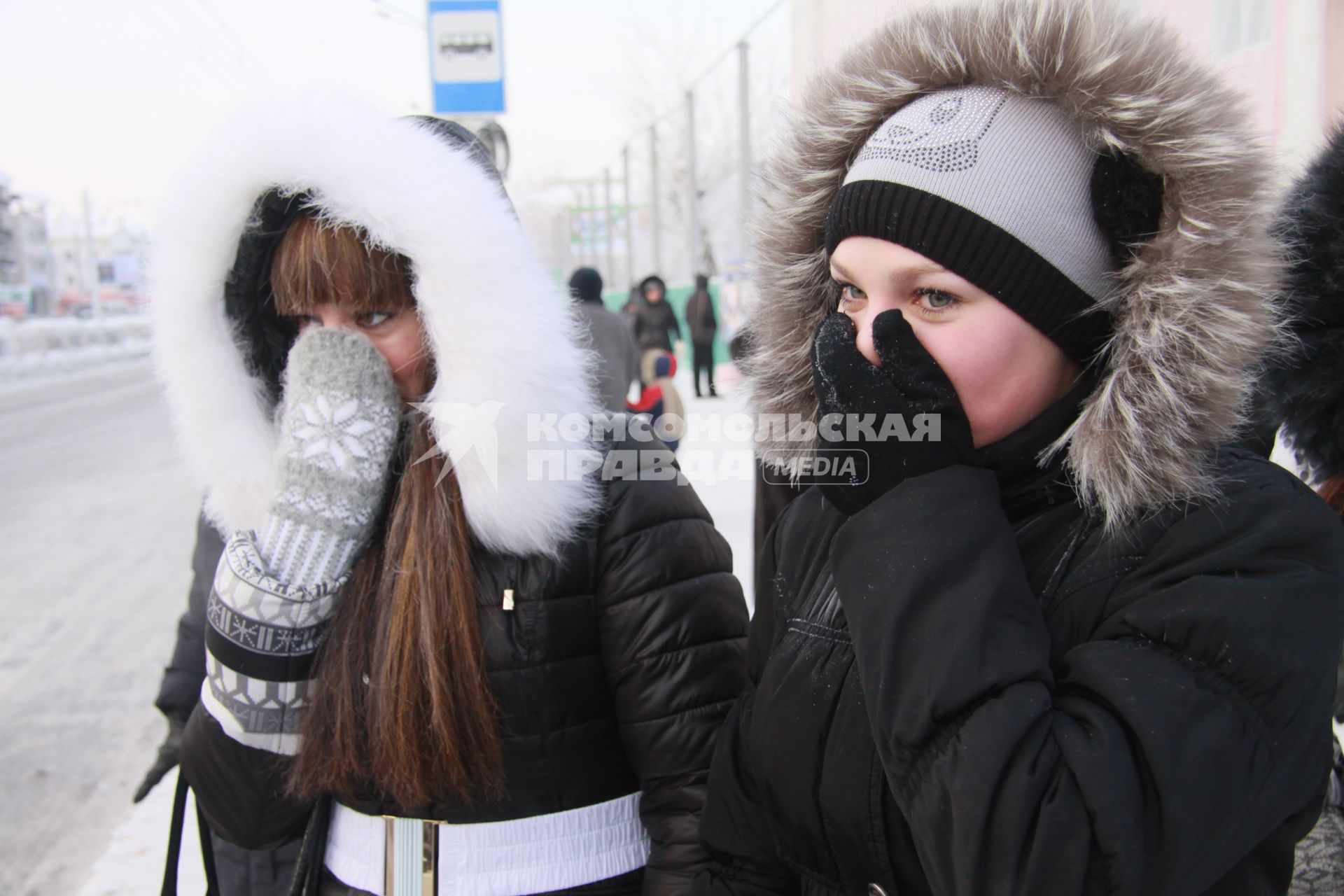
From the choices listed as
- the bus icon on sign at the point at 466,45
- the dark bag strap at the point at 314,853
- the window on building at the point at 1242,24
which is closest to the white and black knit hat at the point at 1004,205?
the dark bag strap at the point at 314,853

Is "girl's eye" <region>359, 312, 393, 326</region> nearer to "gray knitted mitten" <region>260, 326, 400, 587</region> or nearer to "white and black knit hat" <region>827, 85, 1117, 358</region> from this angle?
"gray knitted mitten" <region>260, 326, 400, 587</region>

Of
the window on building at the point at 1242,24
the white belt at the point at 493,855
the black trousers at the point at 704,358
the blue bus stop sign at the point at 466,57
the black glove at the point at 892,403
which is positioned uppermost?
the blue bus stop sign at the point at 466,57

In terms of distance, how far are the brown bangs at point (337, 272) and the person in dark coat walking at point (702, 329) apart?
12058 millimetres

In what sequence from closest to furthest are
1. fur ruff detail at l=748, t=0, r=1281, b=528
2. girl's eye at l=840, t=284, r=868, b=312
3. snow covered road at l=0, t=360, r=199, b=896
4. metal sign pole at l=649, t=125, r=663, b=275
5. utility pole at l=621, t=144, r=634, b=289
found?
fur ruff detail at l=748, t=0, r=1281, b=528 < girl's eye at l=840, t=284, r=868, b=312 < snow covered road at l=0, t=360, r=199, b=896 < metal sign pole at l=649, t=125, r=663, b=275 < utility pole at l=621, t=144, r=634, b=289

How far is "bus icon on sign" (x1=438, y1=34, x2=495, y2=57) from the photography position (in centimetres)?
437

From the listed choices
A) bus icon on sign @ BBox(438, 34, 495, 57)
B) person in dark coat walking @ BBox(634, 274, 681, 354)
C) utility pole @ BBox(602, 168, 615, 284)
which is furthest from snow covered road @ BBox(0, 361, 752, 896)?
utility pole @ BBox(602, 168, 615, 284)

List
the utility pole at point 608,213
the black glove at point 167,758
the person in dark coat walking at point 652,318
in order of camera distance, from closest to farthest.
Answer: the black glove at point 167,758, the person in dark coat walking at point 652,318, the utility pole at point 608,213

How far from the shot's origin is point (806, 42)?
5.11 m

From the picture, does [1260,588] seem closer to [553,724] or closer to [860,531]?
[860,531]

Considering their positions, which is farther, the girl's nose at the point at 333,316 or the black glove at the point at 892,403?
the girl's nose at the point at 333,316

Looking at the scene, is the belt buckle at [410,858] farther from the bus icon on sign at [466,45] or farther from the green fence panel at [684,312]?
the green fence panel at [684,312]

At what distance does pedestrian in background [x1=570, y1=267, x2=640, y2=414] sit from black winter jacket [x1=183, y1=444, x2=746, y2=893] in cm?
283

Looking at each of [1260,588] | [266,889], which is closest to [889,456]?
[1260,588]

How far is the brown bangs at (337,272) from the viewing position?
1416 mm
